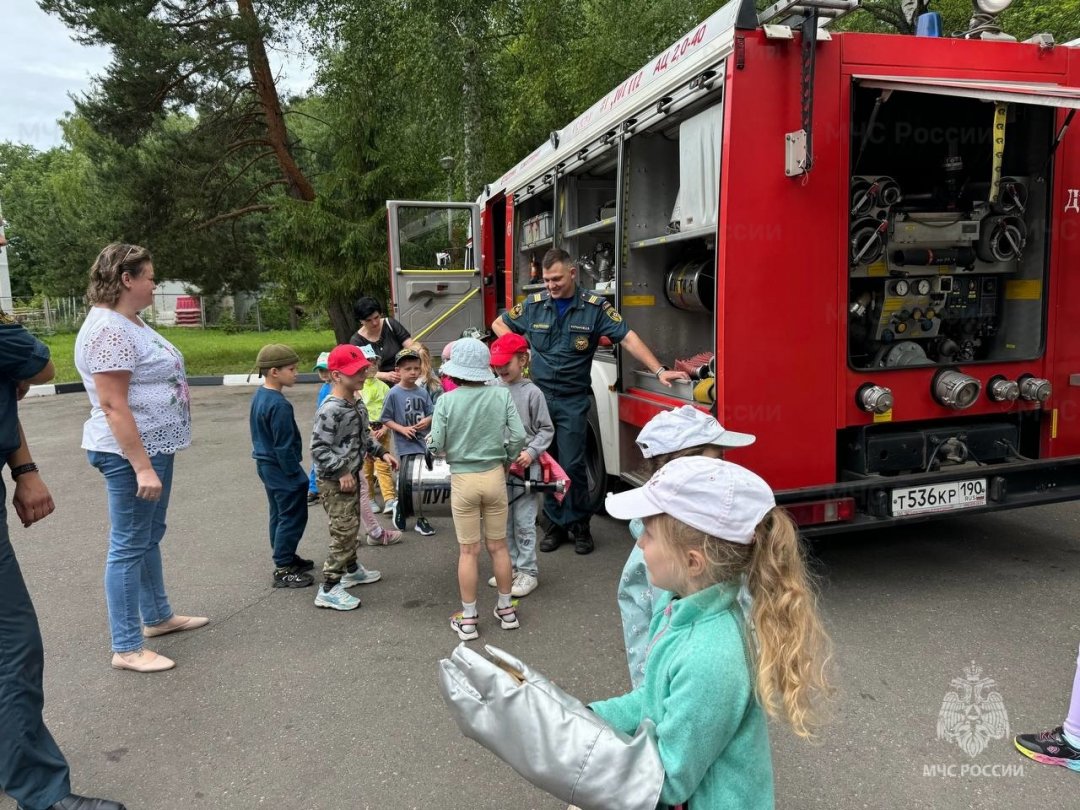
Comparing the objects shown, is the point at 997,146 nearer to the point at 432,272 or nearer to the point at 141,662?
the point at 141,662

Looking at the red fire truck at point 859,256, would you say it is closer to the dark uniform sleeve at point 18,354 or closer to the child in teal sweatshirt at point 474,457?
the child in teal sweatshirt at point 474,457

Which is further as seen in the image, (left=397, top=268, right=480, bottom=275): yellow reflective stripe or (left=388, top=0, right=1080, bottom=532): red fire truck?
(left=397, top=268, right=480, bottom=275): yellow reflective stripe

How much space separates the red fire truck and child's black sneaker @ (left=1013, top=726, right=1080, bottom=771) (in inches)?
52.8

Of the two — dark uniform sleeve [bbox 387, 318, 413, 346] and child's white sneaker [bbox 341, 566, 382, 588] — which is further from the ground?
dark uniform sleeve [bbox 387, 318, 413, 346]

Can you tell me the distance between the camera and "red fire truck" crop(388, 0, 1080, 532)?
3631mm

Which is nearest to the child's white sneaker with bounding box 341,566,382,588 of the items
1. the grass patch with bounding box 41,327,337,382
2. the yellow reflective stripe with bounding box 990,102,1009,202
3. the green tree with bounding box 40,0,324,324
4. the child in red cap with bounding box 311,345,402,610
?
the child in red cap with bounding box 311,345,402,610

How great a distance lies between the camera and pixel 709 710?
4.41 feet

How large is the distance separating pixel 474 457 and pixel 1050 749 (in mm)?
2590

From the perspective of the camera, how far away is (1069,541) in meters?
4.84

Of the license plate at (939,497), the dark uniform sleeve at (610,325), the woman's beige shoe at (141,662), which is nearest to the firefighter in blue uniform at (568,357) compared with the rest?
the dark uniform sleeve at (610,325)

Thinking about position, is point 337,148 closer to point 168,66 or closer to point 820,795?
point 168,66

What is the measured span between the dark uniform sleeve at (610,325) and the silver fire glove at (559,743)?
3.66 metres

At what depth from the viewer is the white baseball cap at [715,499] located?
1.40 metres

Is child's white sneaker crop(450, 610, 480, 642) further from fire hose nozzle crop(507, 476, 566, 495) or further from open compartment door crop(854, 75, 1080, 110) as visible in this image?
open compartment door crop(854, 75, 1080, 110)
